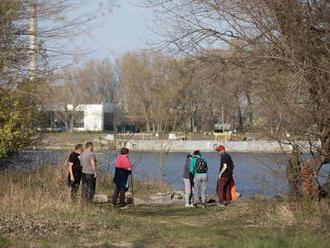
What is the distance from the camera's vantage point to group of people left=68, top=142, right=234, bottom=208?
16.2m

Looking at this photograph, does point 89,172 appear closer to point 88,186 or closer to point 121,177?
point 88,186

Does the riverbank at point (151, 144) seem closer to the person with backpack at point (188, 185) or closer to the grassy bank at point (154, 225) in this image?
the grassy bank at point (154, 225)

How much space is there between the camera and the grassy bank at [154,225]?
9953 millimetres

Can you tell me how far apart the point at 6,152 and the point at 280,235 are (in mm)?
11882

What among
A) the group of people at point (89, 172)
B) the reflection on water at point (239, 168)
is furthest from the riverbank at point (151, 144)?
the group of people at point (89, 172)

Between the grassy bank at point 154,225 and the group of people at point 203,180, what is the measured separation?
7.50ft

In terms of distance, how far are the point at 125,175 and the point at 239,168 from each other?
7.76m

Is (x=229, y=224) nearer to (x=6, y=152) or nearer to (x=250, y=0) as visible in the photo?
(x=250, y=0)

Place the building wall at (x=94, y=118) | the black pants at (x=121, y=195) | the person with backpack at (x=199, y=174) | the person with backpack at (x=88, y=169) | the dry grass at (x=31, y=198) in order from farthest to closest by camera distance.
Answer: the building wall at (x=94, y=118) → the person with backpack at (x=199, y=174) → the black pants at (x=121, y=195) → the person with backpack at (x=88, y=169) → the dry grass at (x=31, y=198)

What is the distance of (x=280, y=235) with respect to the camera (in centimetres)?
1052

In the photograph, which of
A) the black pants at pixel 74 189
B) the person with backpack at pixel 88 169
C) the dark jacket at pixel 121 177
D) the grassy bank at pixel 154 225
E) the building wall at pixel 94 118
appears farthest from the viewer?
the building wall at pixel 94 118

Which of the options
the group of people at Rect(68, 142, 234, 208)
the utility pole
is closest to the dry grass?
the group of people at Rect(68, 142, 234, 208)

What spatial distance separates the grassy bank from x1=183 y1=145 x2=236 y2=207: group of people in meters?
2.29

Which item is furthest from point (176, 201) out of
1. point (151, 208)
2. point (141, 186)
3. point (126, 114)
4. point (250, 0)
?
point (126, 114)
